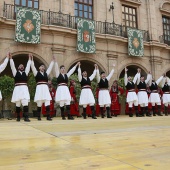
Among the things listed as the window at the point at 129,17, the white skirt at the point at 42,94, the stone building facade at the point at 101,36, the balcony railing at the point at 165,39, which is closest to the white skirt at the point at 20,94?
the white skirt at the point at 42,94

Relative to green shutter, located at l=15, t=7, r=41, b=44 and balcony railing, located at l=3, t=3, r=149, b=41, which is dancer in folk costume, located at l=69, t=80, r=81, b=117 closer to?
green shutter, located at l=15, t=7, r=41, b=44

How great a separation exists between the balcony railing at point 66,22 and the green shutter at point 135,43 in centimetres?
44

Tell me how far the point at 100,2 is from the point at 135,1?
2.94 meters

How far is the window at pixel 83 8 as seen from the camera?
1271cm

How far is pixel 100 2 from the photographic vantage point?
43.2ft

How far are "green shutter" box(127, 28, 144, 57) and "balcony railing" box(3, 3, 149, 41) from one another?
1.45 ft

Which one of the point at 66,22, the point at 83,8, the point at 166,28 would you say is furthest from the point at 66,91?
the point at 166,28

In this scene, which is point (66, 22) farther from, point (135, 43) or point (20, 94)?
point (20, 94)

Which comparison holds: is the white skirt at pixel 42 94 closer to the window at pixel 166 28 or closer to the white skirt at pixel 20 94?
the white skirt at pixel 20 94

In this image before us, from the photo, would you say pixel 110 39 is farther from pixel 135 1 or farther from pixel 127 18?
pixel 135 1

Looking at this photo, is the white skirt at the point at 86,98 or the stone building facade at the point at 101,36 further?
the stone building facade at the point at 101,36

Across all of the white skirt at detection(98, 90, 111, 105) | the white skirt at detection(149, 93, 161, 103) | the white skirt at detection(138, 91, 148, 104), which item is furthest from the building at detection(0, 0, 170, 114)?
the white skirt at detection(98, 90, 111, 105)

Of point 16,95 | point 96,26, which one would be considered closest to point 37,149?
point 16,95

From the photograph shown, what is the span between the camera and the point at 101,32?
41.6 feet
